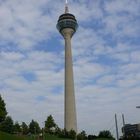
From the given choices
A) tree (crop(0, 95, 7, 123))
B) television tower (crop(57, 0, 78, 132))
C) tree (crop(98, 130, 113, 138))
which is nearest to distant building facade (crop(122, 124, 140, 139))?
tree (crop(98, 130, 113, 138))

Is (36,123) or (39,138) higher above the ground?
(36,123)

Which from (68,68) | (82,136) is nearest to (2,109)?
(82,136)

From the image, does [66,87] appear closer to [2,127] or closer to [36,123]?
[36,123]

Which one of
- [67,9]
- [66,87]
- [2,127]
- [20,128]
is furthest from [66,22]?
[2,127]

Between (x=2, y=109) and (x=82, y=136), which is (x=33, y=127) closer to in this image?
(x=82, y=136)

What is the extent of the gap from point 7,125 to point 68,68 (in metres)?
50.6

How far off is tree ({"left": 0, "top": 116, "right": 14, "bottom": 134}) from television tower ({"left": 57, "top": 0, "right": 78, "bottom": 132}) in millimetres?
38939

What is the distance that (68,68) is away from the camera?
134500 millimetres

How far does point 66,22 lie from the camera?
143375 mm

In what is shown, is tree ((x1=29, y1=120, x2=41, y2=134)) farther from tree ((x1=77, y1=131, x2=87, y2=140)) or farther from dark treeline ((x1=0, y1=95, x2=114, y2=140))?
tree ((x1=77, y1=131, x2=87, y2=140))

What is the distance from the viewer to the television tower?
128 meters

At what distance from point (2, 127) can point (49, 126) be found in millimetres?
22221

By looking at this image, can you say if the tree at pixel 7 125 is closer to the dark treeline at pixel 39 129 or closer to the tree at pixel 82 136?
the dark treeline at pixel 39 129

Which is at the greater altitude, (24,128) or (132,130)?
(24,128)
